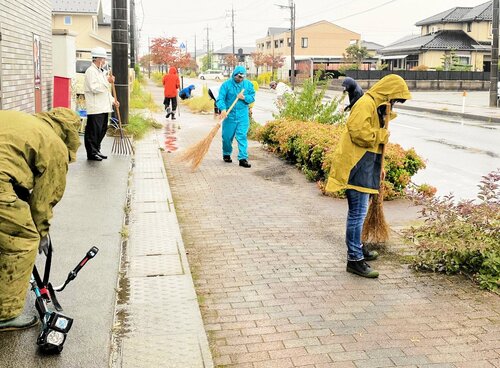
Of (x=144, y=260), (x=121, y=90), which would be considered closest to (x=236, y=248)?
(x=144, y=260)

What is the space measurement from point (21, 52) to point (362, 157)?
7.02 m

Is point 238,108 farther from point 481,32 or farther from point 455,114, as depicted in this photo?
point 481,32

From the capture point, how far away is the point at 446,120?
79.0ft

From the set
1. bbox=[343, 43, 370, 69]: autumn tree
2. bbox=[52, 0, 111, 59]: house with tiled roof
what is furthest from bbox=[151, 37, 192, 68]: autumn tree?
bbox=[343, 43, 370, 69]: autumn tree

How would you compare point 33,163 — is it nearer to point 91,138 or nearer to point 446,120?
point 91,138

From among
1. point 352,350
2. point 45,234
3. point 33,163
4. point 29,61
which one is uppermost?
point 29,61

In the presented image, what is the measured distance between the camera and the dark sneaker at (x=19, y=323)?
3.58 meters

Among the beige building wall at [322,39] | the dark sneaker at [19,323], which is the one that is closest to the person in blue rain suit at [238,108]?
the dark sneaker at [19,323]

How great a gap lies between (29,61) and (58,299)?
25.1 ft

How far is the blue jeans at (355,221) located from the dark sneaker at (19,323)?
8.81 feet

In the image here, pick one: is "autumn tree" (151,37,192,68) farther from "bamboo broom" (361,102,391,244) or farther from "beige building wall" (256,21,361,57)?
"bamboo broom" (361,102,391,244)

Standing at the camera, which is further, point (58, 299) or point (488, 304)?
point (488, 304)

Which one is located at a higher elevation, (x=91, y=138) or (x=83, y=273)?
(x=91, y=138)

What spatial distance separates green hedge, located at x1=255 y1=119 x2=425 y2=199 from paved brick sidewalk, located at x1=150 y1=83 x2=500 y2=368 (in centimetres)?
78
